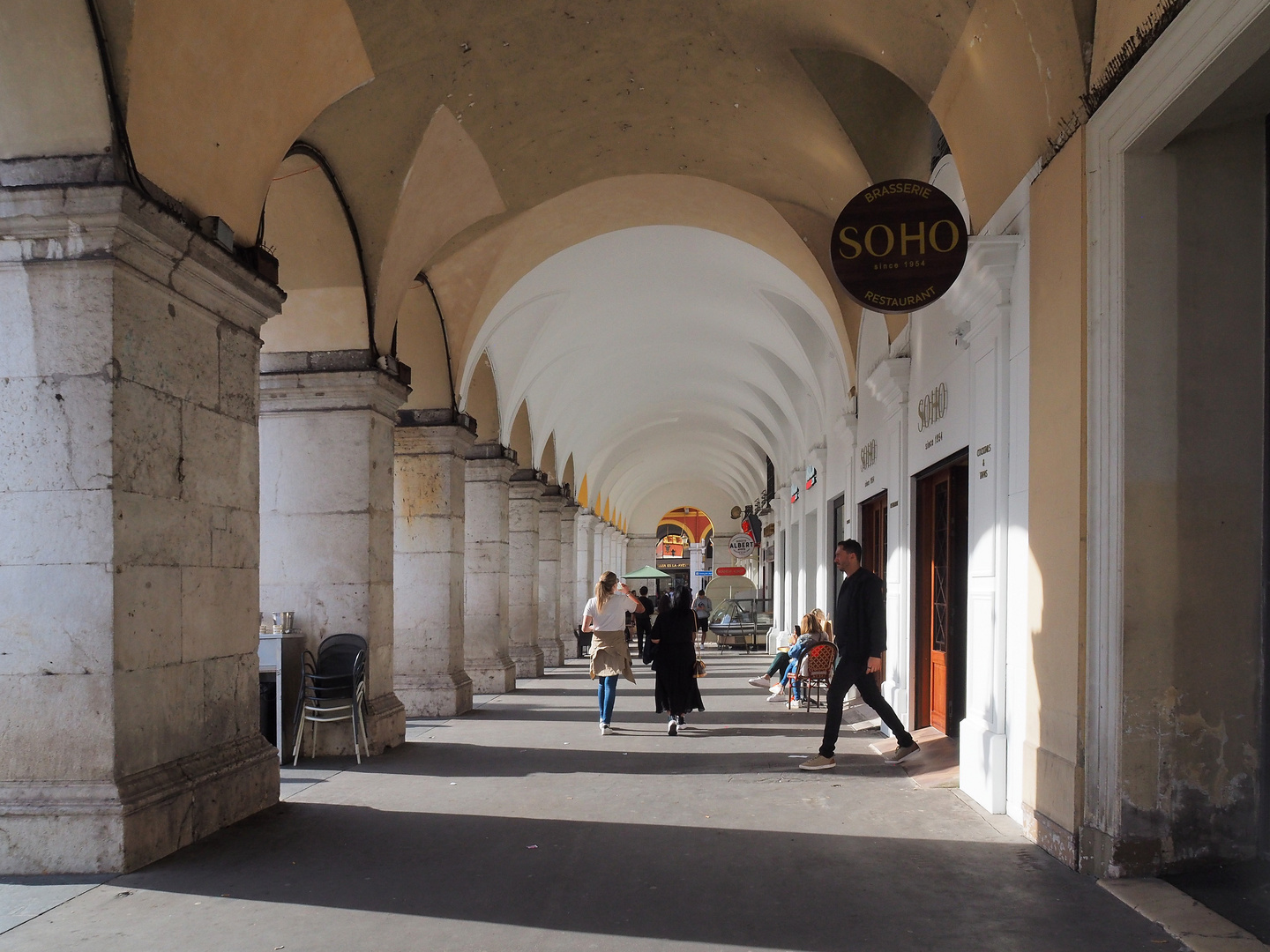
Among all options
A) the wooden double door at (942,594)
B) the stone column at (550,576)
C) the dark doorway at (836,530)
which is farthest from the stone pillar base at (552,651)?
the wooden double door at (942,594)

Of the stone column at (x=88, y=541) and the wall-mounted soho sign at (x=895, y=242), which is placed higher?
the wall-mounted soho sign at (x=895, y=242)

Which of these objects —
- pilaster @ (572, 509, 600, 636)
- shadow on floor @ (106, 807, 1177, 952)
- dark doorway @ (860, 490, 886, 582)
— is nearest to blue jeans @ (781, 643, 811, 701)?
dark doorway @ (860, 490, 886, 582)

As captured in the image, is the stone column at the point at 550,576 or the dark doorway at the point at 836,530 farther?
the stone column at the point at 550,576

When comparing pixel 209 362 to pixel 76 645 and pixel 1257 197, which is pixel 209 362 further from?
pixel 1257 197

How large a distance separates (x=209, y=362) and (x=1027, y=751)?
4934mm

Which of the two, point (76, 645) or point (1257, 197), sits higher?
point (1257, 197)

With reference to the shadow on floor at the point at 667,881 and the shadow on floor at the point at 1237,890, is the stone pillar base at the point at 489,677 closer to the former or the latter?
the shadow on floor at the point at 667,881

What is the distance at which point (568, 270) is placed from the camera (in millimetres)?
13008

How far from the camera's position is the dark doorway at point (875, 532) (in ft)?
36.9

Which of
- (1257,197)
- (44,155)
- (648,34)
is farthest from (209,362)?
(1257,197)

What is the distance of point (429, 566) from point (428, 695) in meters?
1.41

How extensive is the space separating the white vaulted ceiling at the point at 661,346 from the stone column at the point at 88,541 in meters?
6.86

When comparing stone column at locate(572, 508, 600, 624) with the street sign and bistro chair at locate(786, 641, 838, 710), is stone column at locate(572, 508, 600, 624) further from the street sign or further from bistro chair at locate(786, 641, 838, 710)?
bistro chair at locate(786, 641, 838, 710)

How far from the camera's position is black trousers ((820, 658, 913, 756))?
6.88m
